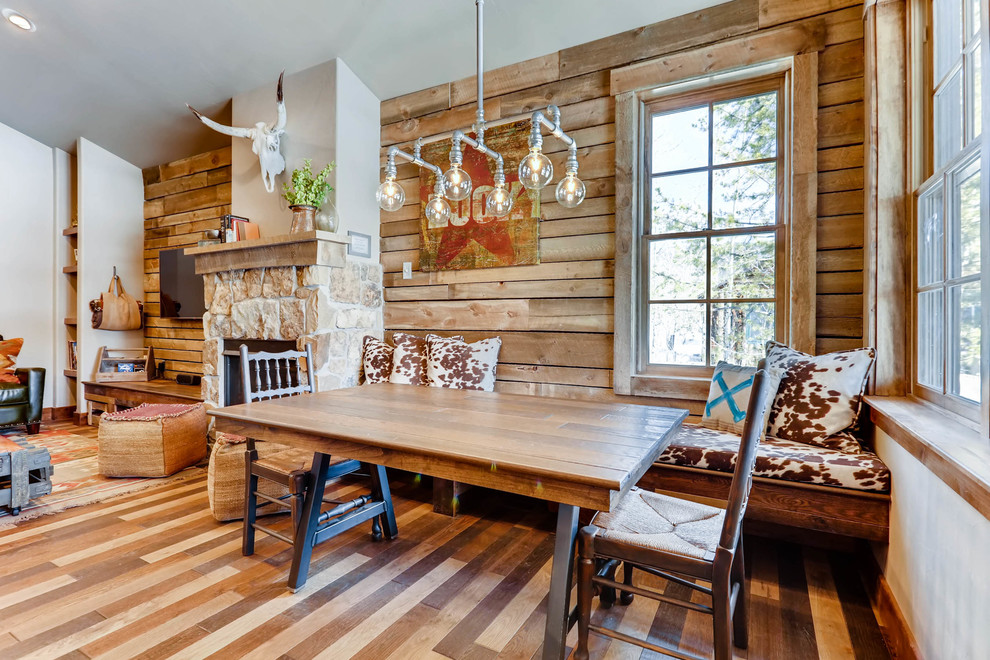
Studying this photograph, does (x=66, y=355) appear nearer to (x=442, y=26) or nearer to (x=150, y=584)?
(x=150, y=584)

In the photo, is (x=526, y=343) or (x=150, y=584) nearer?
(x=150, y=584)

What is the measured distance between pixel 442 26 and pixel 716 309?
7.60 ft

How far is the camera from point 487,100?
328 cm

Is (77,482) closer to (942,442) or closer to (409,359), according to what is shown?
(409,359)

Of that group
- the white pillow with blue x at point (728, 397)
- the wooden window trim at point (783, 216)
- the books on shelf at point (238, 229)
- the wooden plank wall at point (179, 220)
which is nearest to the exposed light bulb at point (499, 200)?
the wooden window trim at point (783, 216)

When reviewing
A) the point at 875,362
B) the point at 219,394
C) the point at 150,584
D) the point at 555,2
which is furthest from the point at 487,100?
the point at 150,584

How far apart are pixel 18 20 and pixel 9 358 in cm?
283

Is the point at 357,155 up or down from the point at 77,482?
up

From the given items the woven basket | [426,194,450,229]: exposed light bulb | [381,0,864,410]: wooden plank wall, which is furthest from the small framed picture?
[426,194,450,229]: exposed light bulb

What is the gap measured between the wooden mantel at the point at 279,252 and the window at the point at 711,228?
6.56 feet

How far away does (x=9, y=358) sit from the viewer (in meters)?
4.43

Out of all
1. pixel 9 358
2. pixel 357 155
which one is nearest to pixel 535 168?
pixel 357 155

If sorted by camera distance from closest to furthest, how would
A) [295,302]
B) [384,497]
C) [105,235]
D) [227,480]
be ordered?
1. [384,497]
2. [227,480]
3. [295,302]
4. [105,235]

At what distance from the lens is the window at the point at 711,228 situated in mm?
2543
